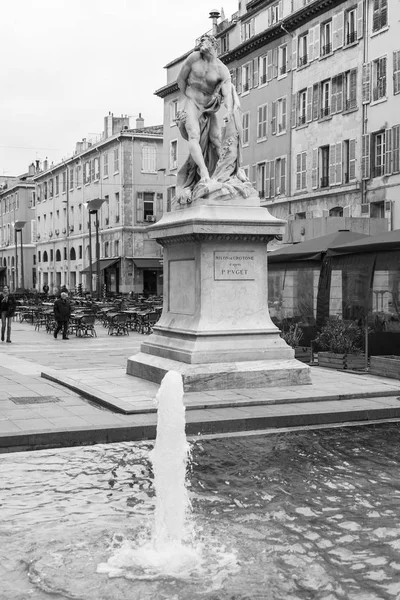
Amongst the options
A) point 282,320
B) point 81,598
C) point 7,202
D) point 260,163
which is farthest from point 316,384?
point 7,202

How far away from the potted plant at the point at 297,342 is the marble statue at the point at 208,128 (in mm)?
4328

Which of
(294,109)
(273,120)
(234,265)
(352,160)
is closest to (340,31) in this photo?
(294,109)

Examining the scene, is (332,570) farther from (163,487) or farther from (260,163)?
(260,163)

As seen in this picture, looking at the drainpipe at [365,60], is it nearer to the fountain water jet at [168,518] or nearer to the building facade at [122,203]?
the building facade at [122,203]

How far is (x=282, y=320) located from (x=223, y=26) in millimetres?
34668

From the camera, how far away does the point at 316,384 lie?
38.9 ft

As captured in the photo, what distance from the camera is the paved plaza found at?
28.2 ft

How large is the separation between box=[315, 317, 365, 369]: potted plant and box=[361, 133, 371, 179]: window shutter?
Result: 1894 cm

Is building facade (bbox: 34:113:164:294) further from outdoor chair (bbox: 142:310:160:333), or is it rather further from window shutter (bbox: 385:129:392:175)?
outdoor chair (bbox: 142:310:160:333)

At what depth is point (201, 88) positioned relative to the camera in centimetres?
1225

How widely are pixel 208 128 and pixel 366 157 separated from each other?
22.7 metres

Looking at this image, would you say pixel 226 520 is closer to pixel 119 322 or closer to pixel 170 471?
pixel 170 471

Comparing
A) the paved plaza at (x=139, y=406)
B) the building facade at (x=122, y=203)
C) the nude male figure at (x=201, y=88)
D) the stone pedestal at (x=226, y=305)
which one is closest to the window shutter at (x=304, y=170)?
the building facade at (x=122, y=203)

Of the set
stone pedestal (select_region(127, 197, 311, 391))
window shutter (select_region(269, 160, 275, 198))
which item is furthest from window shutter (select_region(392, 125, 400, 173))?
stone pedestal (select_region(127, 197, 311, 391))
